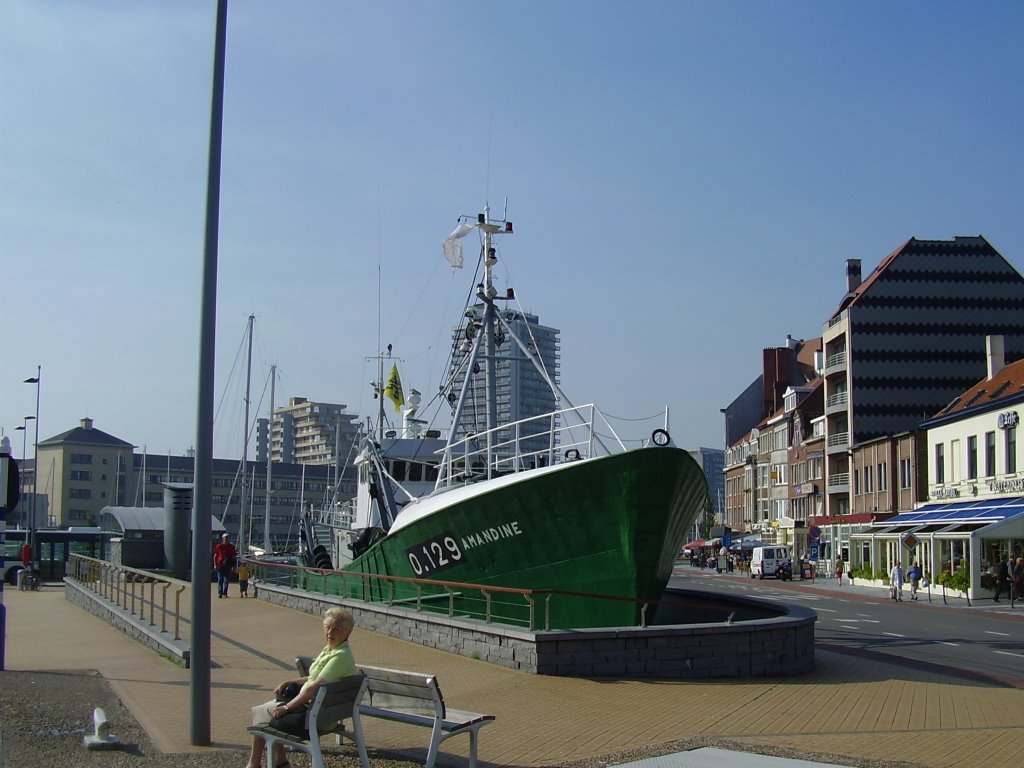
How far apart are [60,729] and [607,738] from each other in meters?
4.43

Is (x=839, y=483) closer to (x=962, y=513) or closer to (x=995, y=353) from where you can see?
(x=995, y=353)

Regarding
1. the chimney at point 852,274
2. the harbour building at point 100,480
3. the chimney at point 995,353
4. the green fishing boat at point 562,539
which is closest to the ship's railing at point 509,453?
the green fishing boat at point 562,539

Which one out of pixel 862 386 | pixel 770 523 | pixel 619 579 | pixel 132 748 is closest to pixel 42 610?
pixel 619 579

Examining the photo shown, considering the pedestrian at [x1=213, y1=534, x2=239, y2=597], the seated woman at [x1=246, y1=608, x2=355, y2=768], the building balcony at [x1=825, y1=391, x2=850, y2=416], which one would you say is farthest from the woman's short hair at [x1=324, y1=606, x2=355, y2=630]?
the building balcony at [x1=825, y1=391, x2=850, y2=416]

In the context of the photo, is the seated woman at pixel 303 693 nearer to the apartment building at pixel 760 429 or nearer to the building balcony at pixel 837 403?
the building balcony at pixel 837 403

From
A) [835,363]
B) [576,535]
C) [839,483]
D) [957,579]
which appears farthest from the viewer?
[839,483]

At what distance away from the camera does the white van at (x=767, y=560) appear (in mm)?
55156

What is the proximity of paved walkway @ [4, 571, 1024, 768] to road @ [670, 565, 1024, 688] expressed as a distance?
7.25ft

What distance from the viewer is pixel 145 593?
16.4 m

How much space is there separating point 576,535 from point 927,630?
12.6 meters

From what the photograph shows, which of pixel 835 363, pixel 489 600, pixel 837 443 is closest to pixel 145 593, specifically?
pixel 489 600

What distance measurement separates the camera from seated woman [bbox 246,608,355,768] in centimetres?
717

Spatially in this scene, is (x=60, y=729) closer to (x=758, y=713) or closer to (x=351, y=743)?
(x=351, y=743)

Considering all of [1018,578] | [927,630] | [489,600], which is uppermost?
[489,600]
